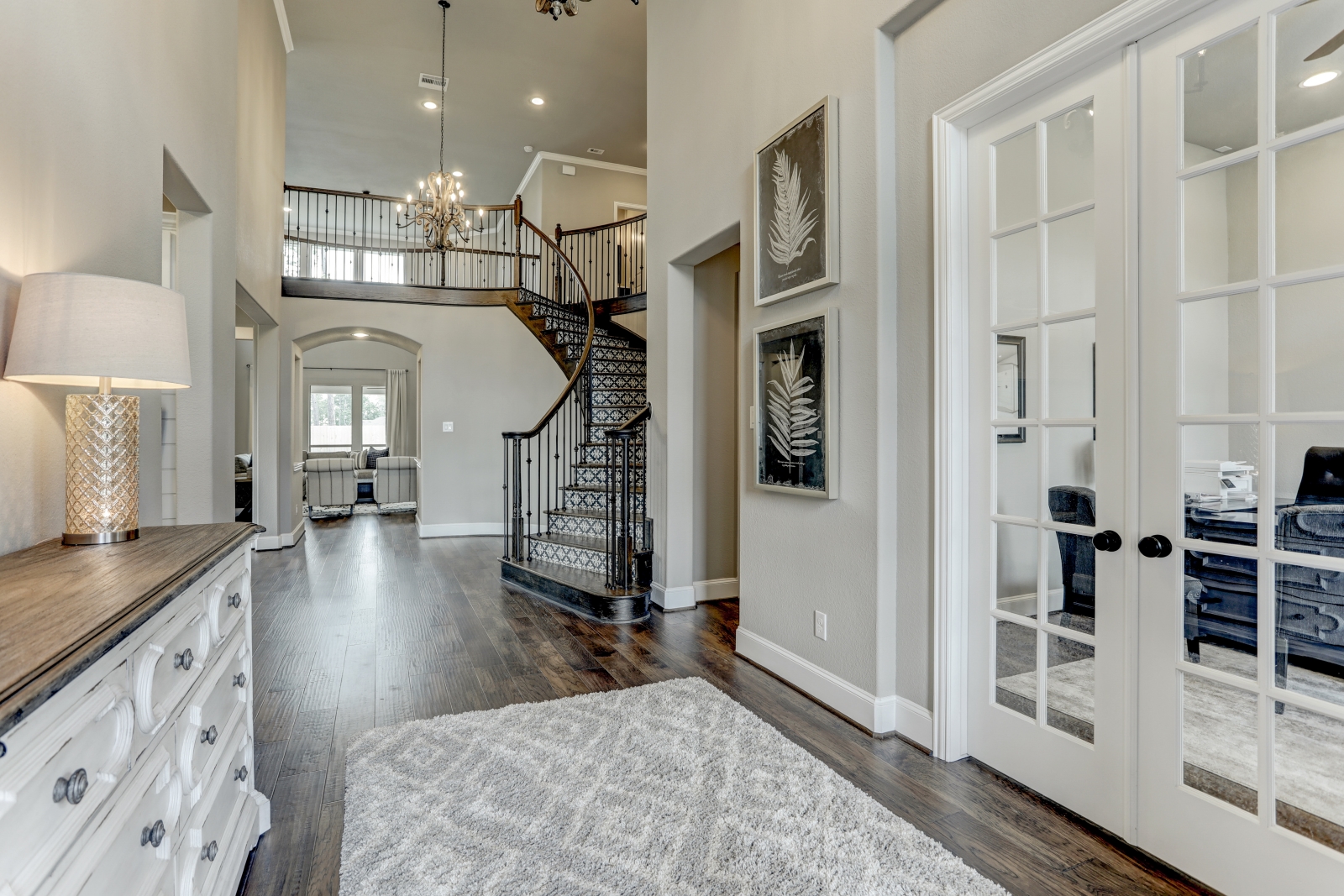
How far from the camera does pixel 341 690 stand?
3066 mm

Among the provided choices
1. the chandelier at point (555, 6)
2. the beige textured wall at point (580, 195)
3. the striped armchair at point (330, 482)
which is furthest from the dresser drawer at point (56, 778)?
the striped armchair at point (330, 482)

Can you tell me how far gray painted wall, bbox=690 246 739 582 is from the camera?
4.64m

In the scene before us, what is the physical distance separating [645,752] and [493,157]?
29.0 ft

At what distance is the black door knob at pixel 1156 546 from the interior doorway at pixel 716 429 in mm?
3034

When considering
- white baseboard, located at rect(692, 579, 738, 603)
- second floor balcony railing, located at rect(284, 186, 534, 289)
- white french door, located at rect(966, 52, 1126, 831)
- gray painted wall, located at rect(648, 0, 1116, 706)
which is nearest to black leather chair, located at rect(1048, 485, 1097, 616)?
white french door, located at rect(966, 52, 1126, 831)

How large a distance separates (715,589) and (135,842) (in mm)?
3901

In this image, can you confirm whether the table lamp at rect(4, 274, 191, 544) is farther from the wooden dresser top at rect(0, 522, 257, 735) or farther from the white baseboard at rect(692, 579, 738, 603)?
the white baseboard at rect(692, 579, 738, 603)

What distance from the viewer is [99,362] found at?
1539mm

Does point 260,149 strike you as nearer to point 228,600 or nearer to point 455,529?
point 455,529

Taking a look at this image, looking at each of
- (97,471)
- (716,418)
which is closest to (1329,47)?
(97,471)

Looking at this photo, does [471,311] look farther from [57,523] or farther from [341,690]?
[57,523]

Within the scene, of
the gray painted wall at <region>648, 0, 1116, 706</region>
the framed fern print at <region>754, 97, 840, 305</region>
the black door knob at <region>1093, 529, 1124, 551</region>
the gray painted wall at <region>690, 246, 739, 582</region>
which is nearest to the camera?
the black door knob at <region>1093, 529, 1124, 551</region>

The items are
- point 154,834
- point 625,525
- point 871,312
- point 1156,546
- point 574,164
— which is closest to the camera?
point 154,834

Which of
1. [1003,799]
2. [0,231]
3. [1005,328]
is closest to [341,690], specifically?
[0,231]
